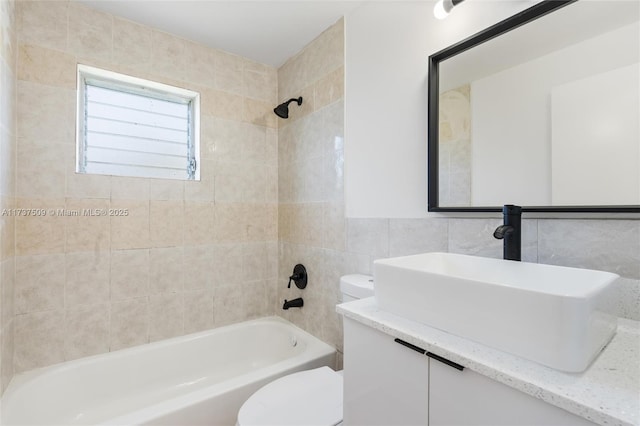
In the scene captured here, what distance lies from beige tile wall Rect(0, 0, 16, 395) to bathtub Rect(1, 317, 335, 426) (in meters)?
0.18

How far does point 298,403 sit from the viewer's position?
1.25m

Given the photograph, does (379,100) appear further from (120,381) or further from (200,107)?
(120,381)

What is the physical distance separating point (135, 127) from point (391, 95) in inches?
64.1

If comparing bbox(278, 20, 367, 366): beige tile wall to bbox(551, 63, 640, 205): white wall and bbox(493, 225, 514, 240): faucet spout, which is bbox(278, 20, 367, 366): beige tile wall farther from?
bbox(551, 63, 640, 205): white wall

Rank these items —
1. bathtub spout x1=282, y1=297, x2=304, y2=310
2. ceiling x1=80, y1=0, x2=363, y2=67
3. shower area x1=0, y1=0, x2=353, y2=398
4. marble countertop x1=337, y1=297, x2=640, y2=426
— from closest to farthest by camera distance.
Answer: marble countertop x1=337, y1=297, x2=640, y2=426
shower area x1=0, y1=0, x2=353, y2=398
ceiling x1=80, y1=0, x2=363, y2=67
bathtub spout x1=282, y1=297, x2=304, y2=310

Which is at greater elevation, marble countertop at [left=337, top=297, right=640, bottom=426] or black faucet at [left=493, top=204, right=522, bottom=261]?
black faucet at [left=493, top=204, right=522, bottom=261]

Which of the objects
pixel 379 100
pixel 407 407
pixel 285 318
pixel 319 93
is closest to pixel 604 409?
pixel 407 407

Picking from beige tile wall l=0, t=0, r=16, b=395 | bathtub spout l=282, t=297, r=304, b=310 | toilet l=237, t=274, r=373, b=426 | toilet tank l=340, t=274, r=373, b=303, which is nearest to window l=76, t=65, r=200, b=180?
beige tile wall l=0, t=0, r=16, b=395

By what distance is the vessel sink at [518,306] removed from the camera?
568 mm

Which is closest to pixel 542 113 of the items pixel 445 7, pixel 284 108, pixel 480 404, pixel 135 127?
pixel 445 7

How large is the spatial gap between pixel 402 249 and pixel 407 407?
797 mm

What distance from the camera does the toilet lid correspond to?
45.4 inches

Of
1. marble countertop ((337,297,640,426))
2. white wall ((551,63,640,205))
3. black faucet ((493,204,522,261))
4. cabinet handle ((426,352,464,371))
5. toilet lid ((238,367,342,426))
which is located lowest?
toilet lid ((238,367,342,426))

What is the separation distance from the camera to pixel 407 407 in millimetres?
744
